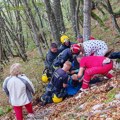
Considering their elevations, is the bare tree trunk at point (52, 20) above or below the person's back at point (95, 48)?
above

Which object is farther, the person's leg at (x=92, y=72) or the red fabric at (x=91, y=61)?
the red fabric at (x=91, y=61)

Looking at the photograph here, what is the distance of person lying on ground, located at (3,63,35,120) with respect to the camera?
7.14 meters

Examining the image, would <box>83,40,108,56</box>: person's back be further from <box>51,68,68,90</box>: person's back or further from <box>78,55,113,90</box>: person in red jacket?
<box>51,68,68,90</box>: person's back

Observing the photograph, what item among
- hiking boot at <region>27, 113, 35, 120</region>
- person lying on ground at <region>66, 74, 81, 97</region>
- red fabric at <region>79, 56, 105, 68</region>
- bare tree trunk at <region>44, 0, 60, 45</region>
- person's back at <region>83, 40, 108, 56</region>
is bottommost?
hiking boot at <region>27, 113, 35, 120</region>

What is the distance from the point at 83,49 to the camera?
321 inches

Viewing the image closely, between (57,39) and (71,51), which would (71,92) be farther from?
(57,39)

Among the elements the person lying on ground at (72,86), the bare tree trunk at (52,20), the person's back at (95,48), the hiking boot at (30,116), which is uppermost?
the bare tree trunk at (52,20)

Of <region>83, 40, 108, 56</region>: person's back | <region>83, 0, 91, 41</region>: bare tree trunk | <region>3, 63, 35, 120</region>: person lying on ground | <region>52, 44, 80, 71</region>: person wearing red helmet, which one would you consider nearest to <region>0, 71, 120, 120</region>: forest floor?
<region>3, 63, 35, 120</region>: person lying on ground

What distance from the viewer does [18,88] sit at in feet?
23.6

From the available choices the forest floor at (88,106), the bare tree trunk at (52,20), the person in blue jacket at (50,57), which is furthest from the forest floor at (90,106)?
the bare tree trunk at (52,20)

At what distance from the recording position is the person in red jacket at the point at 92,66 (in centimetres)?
782

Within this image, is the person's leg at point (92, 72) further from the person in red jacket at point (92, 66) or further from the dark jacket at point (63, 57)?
the dark jacket at point (63, 57)

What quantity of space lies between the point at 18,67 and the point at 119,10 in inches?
514

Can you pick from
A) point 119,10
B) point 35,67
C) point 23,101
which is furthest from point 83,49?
point 119,10
